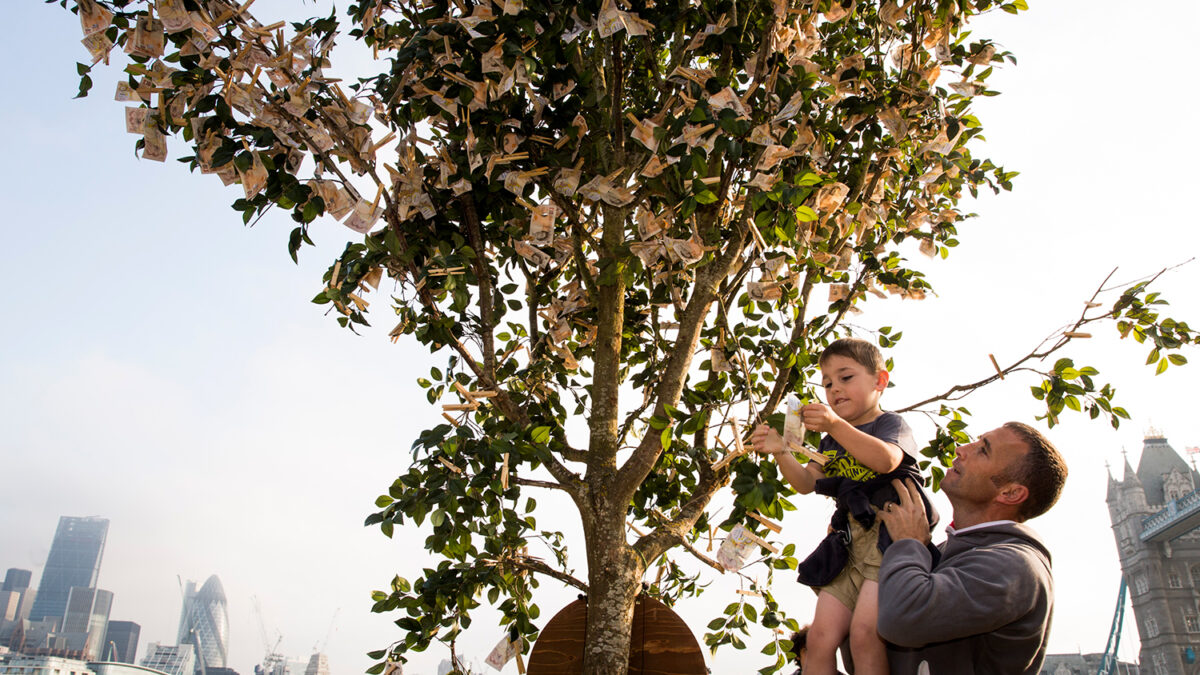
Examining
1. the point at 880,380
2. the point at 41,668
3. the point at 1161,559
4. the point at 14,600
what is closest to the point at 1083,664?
the point at 1161,559

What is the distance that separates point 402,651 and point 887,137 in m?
2.64

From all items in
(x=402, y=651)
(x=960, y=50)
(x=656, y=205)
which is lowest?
(x=402, y=651)

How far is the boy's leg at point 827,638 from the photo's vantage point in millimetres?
1987

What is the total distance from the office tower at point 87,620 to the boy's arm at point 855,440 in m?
154

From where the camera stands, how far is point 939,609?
1.51 meters

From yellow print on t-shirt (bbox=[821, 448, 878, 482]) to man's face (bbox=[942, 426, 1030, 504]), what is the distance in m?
0.27

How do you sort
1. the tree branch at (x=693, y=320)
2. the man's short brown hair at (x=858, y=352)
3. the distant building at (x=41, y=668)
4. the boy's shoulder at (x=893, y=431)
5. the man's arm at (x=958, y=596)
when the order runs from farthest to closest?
1. the distant building at (x=41, y=668)
2. the tree branch at (x=693, y=320)
3. the man's short brown hair at (x=858, y=352)
4. the boy's shoulder at (x=893, y=431)
5. the man's arm at (x=958, y=596)

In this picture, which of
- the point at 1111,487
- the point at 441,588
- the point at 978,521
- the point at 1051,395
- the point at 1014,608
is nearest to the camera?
the point at 1014,608

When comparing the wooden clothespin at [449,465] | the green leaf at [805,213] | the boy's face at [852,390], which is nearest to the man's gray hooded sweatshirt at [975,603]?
the boy's face at [852,390]

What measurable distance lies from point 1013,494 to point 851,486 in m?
0.47

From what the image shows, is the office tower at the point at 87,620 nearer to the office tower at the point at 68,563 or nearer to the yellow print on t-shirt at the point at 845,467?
the office tower at the point at 68,563

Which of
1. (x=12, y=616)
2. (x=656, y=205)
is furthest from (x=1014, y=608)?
(x=12, y=616)

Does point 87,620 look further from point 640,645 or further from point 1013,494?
point 1013,494

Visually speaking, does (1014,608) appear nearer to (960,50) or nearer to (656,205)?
(656,205)
